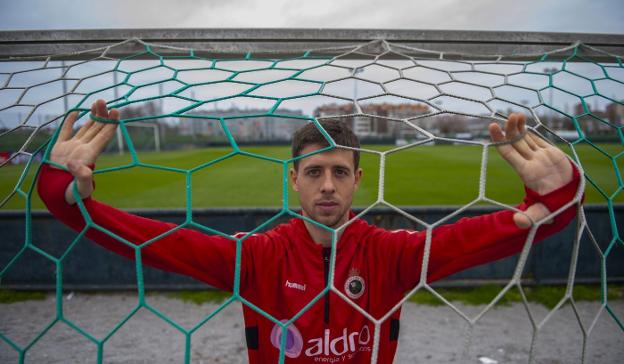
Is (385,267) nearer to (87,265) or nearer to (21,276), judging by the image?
(87,265)

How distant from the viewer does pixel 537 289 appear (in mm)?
2678

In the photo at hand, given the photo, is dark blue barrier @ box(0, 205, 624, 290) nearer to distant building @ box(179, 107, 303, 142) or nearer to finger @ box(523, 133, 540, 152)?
distant building @ box(179, 107, 303, 142)

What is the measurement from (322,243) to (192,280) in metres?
1.98

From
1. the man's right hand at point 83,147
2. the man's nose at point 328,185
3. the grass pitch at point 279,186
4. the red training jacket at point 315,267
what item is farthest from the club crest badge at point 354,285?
the grass pitch at point 279,186

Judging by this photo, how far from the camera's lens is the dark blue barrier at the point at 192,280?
271 cm

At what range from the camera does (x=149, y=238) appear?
0.84 meters

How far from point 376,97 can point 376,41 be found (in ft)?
1.15

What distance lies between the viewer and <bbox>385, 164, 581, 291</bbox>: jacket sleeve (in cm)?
73

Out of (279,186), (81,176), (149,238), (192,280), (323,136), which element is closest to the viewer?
(81,176)

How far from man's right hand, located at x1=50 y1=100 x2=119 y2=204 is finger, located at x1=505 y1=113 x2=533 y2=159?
72 cm

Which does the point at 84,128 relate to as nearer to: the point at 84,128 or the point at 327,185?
the point at 84,128

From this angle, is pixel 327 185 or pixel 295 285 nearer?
pixel 327 185

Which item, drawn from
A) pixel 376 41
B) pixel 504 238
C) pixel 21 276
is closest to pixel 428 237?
pixel 504 238

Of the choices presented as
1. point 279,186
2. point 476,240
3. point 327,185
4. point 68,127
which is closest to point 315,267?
point 327,185
